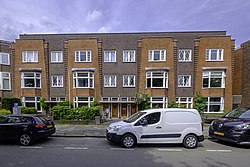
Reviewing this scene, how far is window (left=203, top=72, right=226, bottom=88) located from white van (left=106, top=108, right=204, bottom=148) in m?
12.9

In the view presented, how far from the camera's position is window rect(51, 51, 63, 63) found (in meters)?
19.4

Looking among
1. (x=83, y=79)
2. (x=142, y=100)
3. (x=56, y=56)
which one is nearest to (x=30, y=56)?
(x=56, y=56)

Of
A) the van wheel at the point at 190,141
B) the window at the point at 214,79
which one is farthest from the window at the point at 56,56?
the window at the point at 214,79

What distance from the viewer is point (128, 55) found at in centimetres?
1903

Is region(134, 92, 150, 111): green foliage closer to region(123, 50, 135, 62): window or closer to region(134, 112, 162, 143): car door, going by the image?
region(123, 50, 135, 62): window

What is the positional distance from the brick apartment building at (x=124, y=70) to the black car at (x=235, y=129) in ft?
32.7

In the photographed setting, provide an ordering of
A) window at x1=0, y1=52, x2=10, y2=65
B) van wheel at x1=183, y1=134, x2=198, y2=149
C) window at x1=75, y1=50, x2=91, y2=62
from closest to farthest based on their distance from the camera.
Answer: van wheel at x1=183, y1=134, x2=198, y2=149
window at x1=75, y1=50, x2=91, y2=62
window at x1=0, y1=52, x2=10, y2=65

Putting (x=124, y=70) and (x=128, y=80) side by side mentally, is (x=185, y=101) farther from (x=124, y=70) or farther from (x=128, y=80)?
(x=124, y=70)

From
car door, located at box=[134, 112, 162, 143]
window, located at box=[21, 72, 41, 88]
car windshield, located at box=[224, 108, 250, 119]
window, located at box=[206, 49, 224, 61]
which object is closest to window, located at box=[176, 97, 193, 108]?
window, located at box=[206, 49, 224, 61]

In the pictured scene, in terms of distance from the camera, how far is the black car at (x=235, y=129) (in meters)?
6.86

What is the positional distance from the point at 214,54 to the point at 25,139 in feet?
65.3

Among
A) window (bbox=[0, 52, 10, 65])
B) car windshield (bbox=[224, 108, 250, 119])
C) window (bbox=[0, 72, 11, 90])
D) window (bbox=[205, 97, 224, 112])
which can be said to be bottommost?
window (bbox=[205, 97, 224, 112])

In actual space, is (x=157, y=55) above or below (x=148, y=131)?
above

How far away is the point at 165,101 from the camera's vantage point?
18.0 metres
